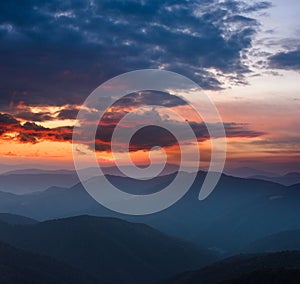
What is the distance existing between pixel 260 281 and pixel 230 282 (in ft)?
41.8

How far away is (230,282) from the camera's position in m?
175

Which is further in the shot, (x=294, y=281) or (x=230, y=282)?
(x=230, y=282)

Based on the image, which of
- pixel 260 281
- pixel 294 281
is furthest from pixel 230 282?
pixel 294 281

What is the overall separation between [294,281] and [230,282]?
91.0 feet

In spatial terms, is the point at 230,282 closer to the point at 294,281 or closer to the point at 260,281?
the point at 260,281

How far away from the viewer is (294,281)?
6304 inches

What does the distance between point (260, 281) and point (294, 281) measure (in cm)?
1668

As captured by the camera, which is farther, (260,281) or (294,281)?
(260,281)

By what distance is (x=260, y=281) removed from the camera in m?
173
